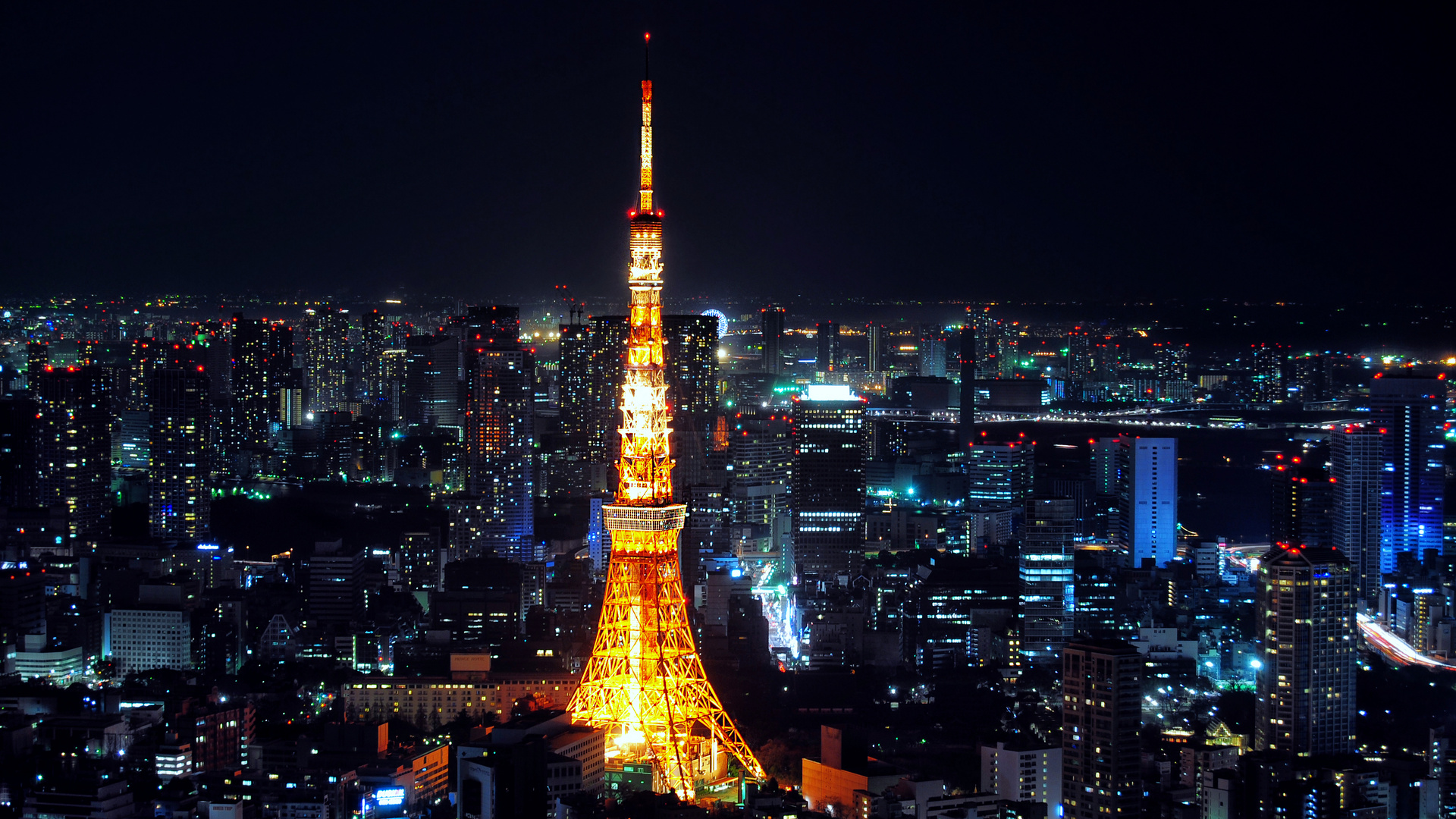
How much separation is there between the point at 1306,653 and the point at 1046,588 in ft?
17.5

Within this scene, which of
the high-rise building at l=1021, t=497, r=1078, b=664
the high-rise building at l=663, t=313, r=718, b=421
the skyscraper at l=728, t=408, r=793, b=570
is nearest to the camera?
the high-rise building at l=1021, t=497, r=1078, b=664

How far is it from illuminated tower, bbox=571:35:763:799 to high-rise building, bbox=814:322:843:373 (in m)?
16.3

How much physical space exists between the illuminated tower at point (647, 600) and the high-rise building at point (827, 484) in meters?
10.6

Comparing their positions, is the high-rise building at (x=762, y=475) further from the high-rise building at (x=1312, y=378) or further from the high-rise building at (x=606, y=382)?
the high-rise building at (x=1312, y=378)

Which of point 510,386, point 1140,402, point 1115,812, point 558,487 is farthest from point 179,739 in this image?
point 1140,402

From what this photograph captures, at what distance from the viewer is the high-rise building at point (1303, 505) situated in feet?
54.9

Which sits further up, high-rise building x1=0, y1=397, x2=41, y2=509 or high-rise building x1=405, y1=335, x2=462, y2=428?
high-rise building x1=405, y1=335, x2=462, y2=428

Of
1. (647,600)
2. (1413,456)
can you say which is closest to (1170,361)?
(1413,456)

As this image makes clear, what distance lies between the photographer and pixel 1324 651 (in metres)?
12.4

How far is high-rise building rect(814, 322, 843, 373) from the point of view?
85.9ft

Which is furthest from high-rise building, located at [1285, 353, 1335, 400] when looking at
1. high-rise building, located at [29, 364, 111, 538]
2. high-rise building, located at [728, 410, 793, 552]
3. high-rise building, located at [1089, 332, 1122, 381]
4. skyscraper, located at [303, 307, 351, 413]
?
skyscraper, located at [303, 307, 351, 413]

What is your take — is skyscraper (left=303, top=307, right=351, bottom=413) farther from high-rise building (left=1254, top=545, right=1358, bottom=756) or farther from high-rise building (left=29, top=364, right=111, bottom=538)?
high-rise building (left=1254, top=545, right=1358, bottom=756)

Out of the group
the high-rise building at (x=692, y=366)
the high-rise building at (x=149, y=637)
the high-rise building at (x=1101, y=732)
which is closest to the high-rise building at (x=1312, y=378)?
the high-rise building at (x=692, y=366)

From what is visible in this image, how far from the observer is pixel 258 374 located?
2833 centimetres
